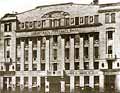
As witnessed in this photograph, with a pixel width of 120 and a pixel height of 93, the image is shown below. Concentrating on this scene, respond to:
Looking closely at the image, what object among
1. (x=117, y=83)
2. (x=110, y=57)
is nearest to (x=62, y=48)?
(x=110, y=57)

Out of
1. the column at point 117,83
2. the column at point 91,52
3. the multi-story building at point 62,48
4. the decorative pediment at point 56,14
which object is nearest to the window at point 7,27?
the multi-story building at point 62,48

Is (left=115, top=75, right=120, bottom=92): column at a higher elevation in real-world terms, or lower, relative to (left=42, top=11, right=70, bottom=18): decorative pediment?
lower

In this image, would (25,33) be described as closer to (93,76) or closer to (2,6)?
(2,6)

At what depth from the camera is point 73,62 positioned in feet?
24.0

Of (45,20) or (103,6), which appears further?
(45,20)

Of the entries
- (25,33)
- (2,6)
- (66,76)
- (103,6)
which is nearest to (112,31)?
(103,6)

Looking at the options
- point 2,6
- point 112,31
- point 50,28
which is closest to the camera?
point 112,31

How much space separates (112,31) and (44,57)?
1.27 metres

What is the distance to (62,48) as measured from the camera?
7.39 m

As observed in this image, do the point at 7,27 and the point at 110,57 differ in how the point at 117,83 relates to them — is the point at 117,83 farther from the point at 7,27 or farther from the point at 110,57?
the point at 7,27

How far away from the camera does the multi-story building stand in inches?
→ 277

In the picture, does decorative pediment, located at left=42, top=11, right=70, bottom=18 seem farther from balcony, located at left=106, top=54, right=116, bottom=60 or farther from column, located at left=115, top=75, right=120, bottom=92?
column, located at left=115, top=75, right=120, bottom=92

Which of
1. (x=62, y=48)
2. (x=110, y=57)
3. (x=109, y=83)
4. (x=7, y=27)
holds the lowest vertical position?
(x=109, y=83)

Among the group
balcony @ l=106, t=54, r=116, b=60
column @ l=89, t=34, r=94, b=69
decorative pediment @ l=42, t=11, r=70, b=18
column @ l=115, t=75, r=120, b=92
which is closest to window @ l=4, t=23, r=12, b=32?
decorative pediment @ l=42, t=11, r=70, b=18
